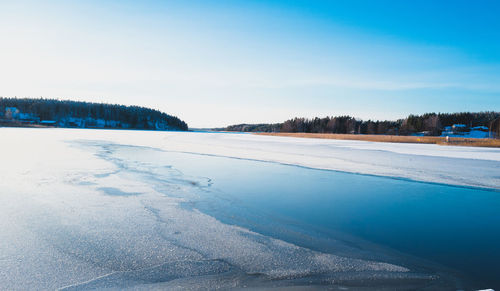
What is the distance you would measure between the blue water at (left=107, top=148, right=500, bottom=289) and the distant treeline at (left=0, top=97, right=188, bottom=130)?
83.7 m

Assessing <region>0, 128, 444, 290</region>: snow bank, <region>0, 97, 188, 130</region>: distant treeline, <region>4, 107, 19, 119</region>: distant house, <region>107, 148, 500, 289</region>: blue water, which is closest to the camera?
<region>0, 128, 444, 290</region>: snow bank

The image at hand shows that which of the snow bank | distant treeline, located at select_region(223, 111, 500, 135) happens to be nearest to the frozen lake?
the snow bank

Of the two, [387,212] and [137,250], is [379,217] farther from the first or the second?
[137,250]

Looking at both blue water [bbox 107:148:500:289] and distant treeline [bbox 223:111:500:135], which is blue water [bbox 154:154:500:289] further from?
distant treeline [bbox 223:111:500:135]

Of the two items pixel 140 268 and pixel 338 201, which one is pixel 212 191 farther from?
pixel 140 268

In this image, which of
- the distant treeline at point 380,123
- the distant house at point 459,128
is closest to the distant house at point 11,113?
the distant treeline at point 380,123

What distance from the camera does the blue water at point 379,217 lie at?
2.61 meters

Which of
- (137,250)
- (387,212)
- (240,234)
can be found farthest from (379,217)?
(137,250)

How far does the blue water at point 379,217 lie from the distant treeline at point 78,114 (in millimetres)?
83731

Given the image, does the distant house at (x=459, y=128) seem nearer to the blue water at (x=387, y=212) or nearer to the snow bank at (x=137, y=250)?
the blue water at (x=387, y=212)

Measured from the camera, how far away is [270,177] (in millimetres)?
6773

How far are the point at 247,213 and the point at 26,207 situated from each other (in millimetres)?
3032

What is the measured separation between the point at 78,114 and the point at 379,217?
101 m

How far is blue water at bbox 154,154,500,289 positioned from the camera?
8.89 feet
